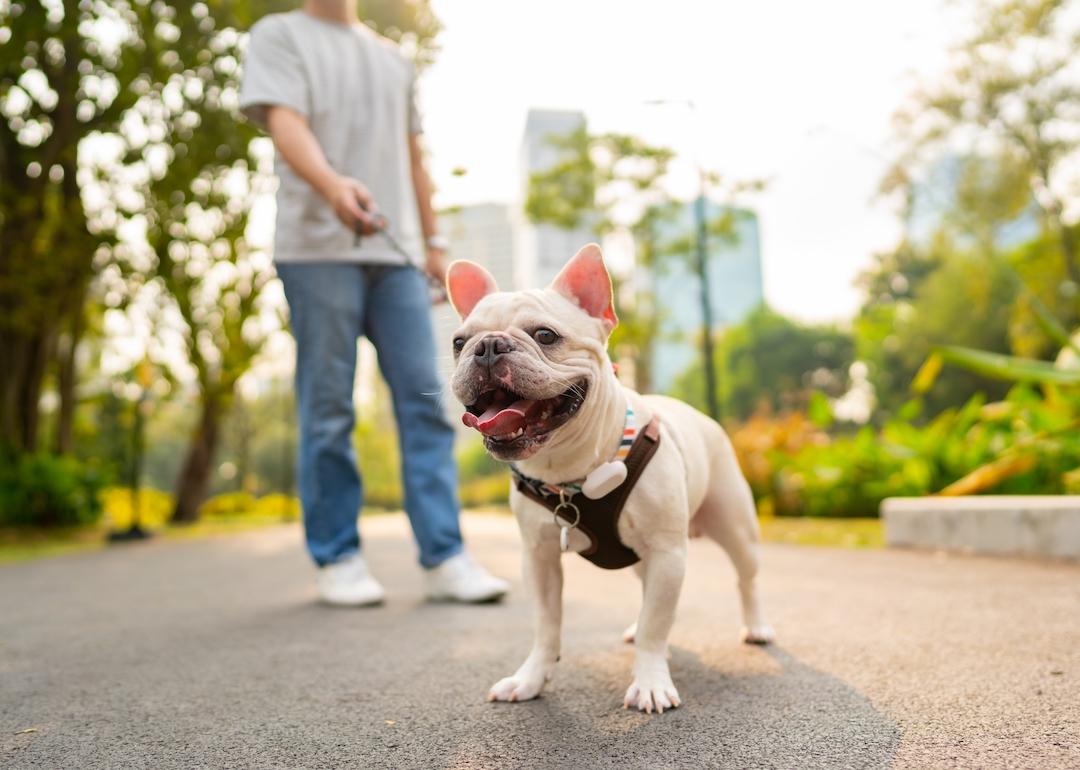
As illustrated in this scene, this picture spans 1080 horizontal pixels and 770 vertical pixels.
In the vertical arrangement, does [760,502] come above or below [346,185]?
below

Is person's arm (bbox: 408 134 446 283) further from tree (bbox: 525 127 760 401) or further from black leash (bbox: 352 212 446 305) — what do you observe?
tree (bbox: 525 127 760 401)

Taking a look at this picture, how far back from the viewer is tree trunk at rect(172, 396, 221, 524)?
14766mm

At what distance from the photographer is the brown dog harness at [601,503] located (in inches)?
88.7

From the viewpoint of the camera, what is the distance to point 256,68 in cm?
390

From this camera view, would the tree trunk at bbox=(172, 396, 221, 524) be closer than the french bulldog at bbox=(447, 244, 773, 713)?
No

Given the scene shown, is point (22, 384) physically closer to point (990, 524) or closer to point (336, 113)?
point (336, 113)

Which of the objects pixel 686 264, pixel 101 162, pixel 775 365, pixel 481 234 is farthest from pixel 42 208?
pixel 775 365

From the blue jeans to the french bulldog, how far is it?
62.5 inches

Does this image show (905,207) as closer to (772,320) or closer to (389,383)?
(389,383)

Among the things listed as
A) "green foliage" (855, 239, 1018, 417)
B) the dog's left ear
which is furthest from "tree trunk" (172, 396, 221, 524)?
"green foliage" (855, 239, 1018, 417)

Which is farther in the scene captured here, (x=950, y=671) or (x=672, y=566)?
(x=950, y=671)

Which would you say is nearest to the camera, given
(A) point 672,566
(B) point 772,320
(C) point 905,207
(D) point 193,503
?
(A) point 672,566

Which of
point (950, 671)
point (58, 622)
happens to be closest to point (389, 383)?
point (58, 622)

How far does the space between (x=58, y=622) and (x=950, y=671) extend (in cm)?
360
